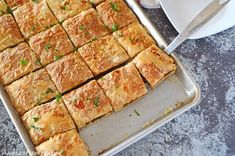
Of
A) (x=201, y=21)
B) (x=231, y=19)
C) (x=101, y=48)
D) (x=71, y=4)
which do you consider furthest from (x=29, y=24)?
(x=231, y=19)

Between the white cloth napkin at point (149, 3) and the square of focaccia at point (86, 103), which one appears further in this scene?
the white cloth napkin at point (149, 3)

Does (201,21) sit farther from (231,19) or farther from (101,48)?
(101,48)

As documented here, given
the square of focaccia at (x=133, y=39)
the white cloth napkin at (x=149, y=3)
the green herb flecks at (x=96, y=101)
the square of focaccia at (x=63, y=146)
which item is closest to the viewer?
the square of focaccia at (x=63, y=146)

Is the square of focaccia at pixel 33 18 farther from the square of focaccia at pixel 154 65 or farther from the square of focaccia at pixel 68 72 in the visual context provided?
the square of focaccia at pixel 154 65

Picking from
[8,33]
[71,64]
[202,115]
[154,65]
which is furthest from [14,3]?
[202,115]

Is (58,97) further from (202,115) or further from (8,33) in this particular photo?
(202,115)

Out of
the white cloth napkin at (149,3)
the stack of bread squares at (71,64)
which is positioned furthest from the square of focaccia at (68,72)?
the white cloth napkin at (149,3)

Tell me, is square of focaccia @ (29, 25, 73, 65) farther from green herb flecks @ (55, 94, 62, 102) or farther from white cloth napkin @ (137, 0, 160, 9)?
white cloth napkin @ (137, 0, 160, 9)
